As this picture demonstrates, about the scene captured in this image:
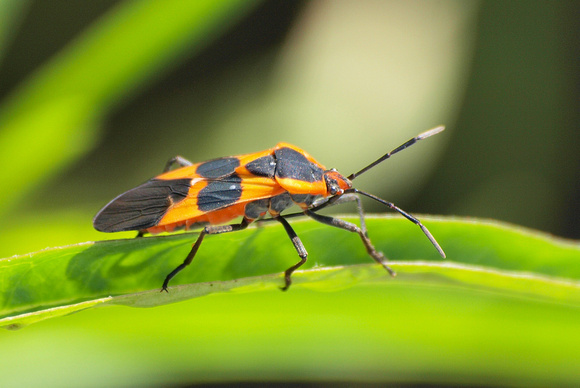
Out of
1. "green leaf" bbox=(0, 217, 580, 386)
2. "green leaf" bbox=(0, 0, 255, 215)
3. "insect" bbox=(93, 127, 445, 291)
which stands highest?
"green leaf" bbox=(0, 0, 255, 215)

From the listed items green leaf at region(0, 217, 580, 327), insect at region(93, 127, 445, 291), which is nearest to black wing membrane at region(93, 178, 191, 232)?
insect at region(93, 127, 445, 291)

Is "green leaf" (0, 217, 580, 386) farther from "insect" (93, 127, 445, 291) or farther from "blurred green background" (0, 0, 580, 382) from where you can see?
"blurred green background" (0, 0, 580, 382)

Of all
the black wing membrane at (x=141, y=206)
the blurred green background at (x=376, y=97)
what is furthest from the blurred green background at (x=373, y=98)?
the black wing membrane at (x=141, y=206)

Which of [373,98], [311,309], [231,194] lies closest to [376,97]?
[373,98]

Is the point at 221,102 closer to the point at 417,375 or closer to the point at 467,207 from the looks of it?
the point at 467,207

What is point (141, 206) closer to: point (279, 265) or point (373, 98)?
point (279, 265)

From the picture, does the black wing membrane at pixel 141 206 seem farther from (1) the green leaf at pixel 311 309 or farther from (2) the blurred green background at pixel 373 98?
A: (2) the blurred green background at pixel 373 98

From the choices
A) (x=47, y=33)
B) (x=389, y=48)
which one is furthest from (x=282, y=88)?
(x=47, y=33)
